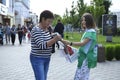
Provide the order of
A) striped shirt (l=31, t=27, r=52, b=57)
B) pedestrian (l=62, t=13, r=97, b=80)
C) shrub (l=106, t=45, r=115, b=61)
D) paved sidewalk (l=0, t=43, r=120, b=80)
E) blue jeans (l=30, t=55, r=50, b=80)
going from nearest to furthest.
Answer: striped shirt (l=31, t=27, r=52, b=57) < blue jeans (l=30, t=55, r=50, b=80) < pedestrian (l=62, t=13, r=97, b=80) < paved sidewalk (l=0, t=43, r=120, b=80) < shrub (l=106, t=45, r=115, b=61)

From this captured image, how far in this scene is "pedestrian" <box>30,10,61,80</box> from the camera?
608 centimetres

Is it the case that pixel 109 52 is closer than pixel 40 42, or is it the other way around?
pixel 40 42

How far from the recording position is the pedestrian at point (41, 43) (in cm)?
608

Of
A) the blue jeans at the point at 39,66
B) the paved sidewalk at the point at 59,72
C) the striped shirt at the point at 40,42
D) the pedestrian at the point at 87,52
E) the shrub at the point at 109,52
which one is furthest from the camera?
the shrub at the point at 109,52

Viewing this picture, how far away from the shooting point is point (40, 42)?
238 inches

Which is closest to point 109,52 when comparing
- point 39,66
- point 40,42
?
point 39,66

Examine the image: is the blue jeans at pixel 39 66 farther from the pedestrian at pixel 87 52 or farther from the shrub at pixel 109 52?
the shrub at pixel 109 52

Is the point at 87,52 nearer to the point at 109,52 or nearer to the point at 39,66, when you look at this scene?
the point at 39,66

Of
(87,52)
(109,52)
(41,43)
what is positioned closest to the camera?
(41,43)

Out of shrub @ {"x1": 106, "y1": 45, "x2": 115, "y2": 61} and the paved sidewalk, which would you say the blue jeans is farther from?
shrub @ {"x1": 106, "y1": 45, "x2": 115, "y2": 61}

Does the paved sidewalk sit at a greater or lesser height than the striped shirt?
lesser

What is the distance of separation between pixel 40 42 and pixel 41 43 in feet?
0.08

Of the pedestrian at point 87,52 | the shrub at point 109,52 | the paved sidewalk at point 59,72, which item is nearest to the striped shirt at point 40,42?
the pedestrian at point 87,52

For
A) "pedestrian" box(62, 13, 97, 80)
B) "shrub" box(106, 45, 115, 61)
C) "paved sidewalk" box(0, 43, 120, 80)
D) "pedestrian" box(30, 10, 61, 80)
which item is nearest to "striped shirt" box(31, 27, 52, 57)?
"pedestrian" box(30, 10, 61, 80)
